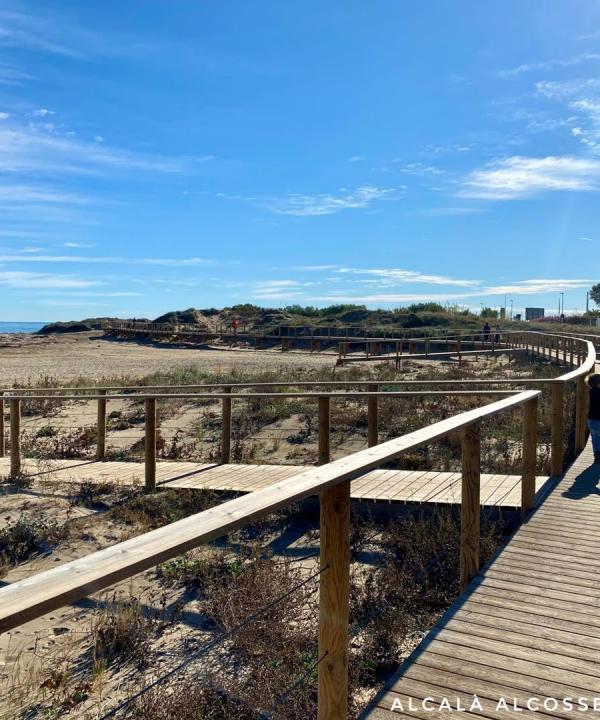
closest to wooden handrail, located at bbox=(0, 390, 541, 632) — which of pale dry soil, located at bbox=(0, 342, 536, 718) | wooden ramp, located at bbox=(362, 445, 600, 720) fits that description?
wooden ramp, located at bbox=(362, 445, 600, 720)

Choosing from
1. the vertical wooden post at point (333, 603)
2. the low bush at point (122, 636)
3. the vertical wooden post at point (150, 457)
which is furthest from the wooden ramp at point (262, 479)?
the vertical wooden post at point (333, 603)

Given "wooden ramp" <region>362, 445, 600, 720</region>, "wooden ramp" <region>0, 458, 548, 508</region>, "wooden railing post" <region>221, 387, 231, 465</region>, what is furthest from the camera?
"wooden railing post" <region>221, 387, 231, 465</region>

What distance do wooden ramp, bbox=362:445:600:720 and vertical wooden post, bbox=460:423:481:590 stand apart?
0.39 ft

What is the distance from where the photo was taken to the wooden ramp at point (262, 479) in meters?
6.91

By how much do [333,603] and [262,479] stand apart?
5.81 m

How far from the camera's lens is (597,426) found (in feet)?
25.4

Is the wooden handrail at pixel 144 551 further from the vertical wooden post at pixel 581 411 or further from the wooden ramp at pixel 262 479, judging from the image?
the vertical wooden post at pixel 581 411

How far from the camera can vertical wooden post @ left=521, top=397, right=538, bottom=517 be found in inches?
232

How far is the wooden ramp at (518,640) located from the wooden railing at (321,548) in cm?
42

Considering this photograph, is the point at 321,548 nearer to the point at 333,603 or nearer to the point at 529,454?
the point at 333,603

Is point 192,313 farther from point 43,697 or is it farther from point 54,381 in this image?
point 43,697

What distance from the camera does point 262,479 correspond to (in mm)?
8391

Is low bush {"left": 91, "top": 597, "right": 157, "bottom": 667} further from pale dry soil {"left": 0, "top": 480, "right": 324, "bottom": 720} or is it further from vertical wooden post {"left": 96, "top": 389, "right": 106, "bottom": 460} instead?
vertical wooden post {"left": 96, "top": 389, "right": 106, "bottom": 460}

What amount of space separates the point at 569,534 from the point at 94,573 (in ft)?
15.5
